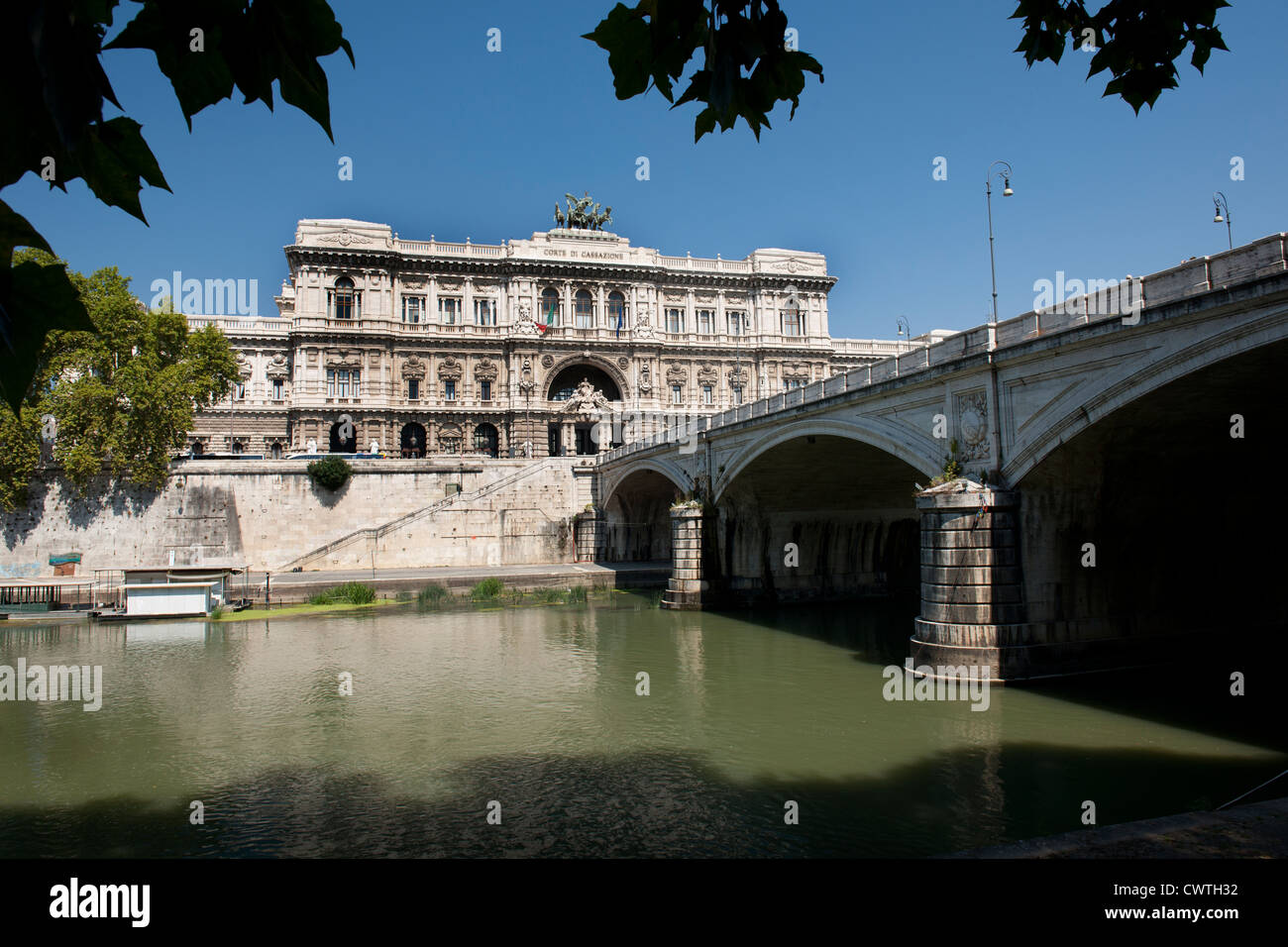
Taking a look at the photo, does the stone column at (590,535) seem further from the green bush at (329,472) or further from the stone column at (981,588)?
the stone column at (981,588)

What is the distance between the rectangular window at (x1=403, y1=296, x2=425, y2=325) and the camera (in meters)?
55.7

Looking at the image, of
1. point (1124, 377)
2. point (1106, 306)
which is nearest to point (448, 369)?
point (1106, 306)

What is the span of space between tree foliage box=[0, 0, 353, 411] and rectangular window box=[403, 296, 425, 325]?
56202 mm

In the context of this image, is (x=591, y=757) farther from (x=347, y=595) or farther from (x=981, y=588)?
(x=347, y=595)

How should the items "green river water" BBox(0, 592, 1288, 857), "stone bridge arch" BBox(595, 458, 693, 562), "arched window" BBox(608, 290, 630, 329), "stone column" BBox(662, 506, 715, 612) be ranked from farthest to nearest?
"arched window" BBox(608, 290, 630, 329) < "stone bridge arch" BBox(595, 458, 693, 562) < "stone column" BBox(662, 506, 715, 612) < "green river water" BBox(0, 592, 1288, 857)

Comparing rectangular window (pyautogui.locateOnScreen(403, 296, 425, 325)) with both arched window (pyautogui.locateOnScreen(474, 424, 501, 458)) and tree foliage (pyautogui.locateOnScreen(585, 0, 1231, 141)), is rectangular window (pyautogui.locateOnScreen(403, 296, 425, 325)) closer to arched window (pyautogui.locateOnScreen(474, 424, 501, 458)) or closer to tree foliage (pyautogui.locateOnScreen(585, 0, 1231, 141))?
arched window (pyautogui.locateOnScreen(474, 424, 501, 458))

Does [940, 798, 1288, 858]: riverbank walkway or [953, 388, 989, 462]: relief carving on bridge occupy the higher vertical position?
[953, 388, 989, 462]: relief carving on bridge

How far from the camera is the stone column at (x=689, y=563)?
3076cm

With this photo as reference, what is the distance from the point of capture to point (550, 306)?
57.7 m

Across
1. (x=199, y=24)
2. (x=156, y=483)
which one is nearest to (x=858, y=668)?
(x=199, y=24)

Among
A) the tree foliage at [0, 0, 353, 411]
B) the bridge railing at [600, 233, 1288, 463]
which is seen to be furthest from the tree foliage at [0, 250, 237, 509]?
the tree foliage at [0, 0, 353, 411]

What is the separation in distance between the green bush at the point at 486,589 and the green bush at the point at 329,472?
13.3 meters

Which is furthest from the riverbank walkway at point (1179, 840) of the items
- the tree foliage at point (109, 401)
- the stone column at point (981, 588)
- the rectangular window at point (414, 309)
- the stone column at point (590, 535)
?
the rectangular window at point (414, 309)
